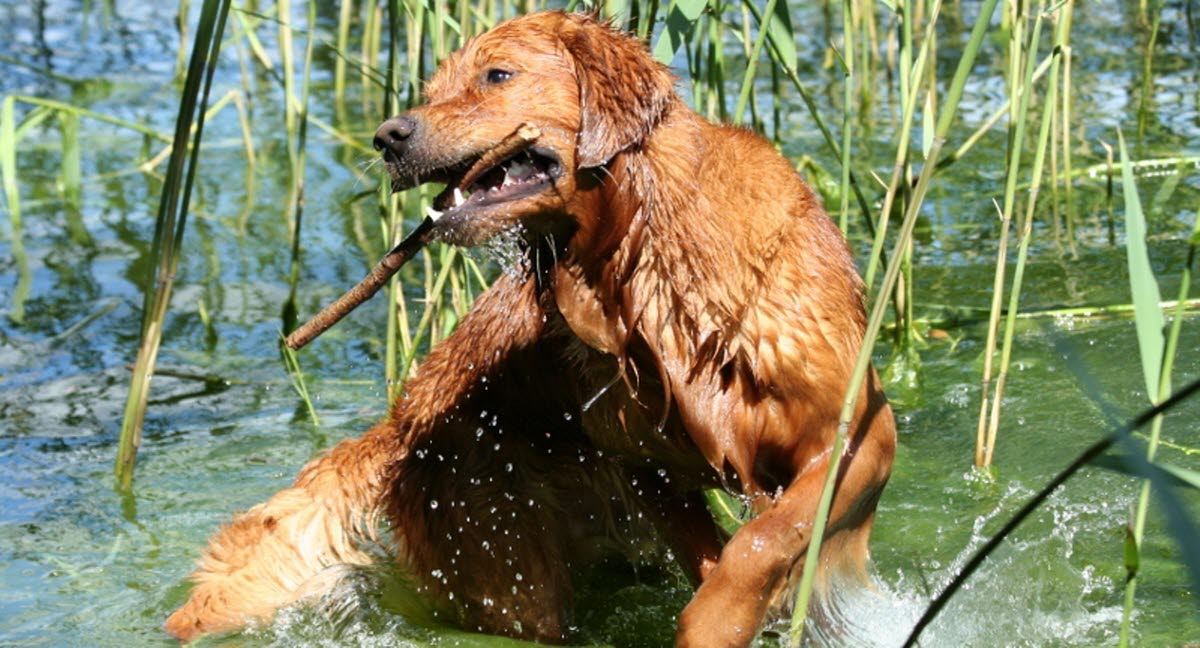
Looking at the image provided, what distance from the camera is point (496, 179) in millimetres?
3584

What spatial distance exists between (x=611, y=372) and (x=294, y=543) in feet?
3.82

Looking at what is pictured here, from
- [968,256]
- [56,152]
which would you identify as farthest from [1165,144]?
[56,152]

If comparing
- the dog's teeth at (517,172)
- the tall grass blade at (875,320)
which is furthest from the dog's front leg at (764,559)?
the dog's teeth at (517,172)

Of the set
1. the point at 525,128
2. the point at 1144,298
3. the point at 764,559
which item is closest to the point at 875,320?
the point at 1144,298

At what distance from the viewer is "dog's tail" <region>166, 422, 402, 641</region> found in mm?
4438

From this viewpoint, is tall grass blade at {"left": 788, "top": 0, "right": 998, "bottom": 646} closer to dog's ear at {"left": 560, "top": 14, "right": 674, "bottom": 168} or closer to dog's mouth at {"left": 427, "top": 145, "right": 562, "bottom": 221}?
dog's ear at {"left": 560, "top": 14, "right": 674, "bottom": 168}

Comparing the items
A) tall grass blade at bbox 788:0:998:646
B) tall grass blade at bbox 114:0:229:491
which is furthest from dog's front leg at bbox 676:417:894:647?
tall grass blade at bbox 114:0:229:491

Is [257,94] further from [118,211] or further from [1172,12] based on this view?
[1172,12]

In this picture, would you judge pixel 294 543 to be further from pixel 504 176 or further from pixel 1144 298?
pixel 1144 298

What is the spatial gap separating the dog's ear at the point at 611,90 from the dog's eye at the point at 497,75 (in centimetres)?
15

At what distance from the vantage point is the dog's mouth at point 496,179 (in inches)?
138

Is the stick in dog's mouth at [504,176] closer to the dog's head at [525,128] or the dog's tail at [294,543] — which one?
the dog's head at [525,128]

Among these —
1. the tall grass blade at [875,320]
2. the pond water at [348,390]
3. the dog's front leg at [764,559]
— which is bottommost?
the pond water at [348,390]

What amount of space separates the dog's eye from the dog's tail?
134 cm
